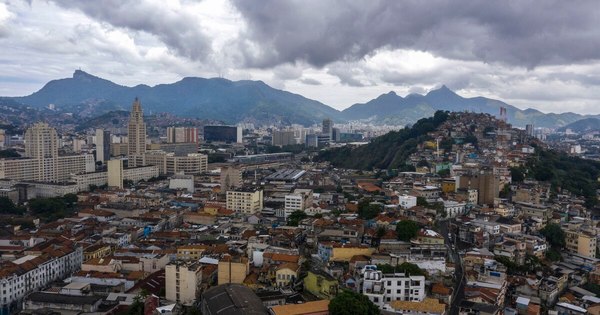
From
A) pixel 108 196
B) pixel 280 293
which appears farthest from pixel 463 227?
pixel 108 196

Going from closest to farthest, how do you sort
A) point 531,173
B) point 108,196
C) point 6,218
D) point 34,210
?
point 6,218
point 34,210
point 108,196
point 531,173

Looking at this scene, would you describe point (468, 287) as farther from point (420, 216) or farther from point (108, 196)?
point (108, 196)

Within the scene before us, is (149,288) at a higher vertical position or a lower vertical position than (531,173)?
lower

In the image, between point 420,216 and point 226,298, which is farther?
point 420,216

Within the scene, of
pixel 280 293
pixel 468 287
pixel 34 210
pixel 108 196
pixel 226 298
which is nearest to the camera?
pixel 226 298

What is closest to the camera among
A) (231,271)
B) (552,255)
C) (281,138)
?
(231,271)

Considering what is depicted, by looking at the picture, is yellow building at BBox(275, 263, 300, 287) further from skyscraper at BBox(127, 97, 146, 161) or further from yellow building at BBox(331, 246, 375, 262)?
skyscraper at BBox(127, 97, 146, 161)

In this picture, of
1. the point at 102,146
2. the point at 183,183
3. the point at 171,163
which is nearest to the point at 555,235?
the point at 183,183

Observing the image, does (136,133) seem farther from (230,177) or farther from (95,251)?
(95,251)
